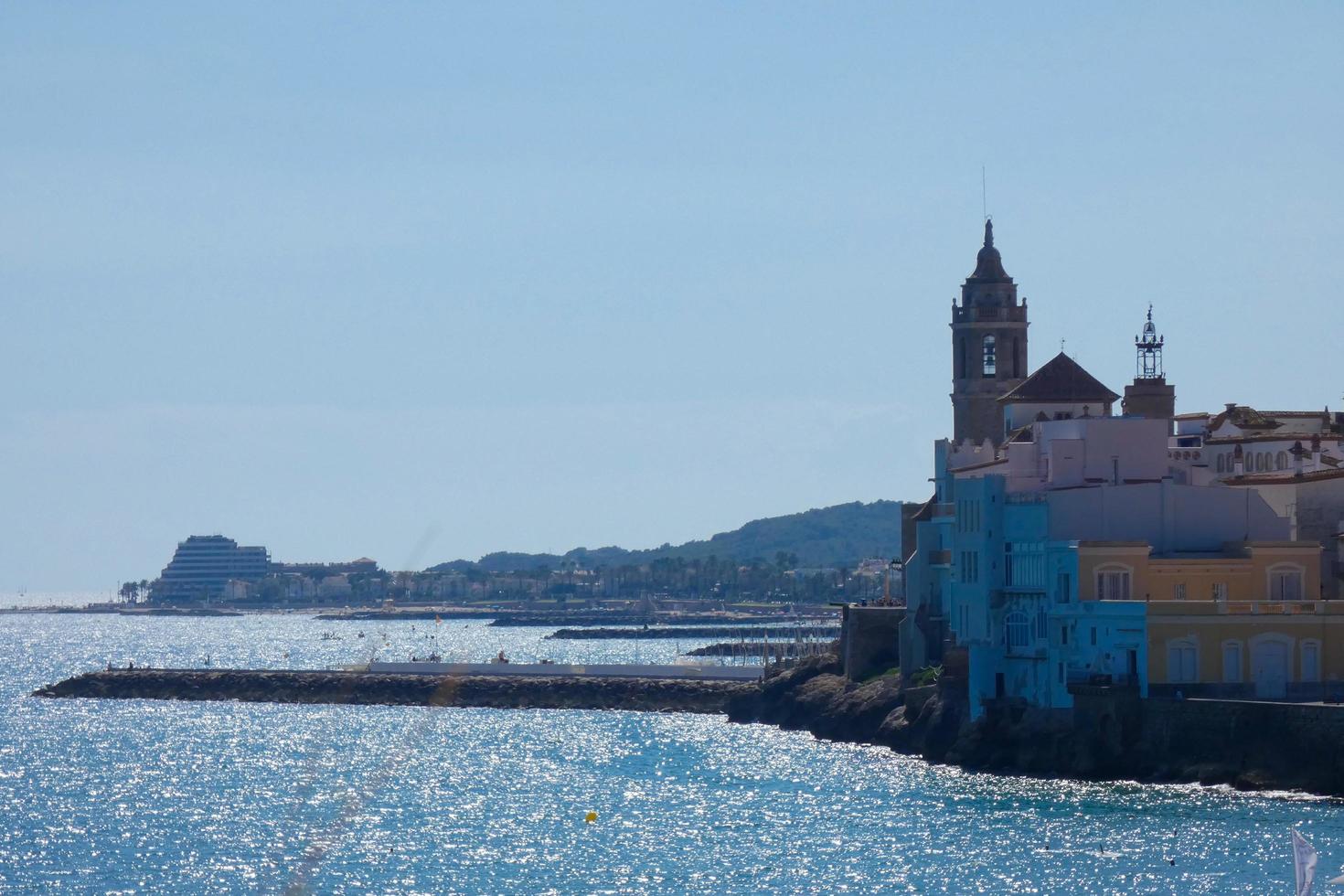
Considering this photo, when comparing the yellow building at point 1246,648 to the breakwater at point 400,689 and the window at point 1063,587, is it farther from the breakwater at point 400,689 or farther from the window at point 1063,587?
the breakwater at point 400,689

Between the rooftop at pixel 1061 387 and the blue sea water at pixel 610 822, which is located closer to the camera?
the blue sea water at pixel 610 822

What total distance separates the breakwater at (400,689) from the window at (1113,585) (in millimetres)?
40743

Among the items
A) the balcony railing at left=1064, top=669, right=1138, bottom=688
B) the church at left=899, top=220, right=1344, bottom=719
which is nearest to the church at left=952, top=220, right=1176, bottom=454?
the church at left=899, top=220, right=1344, bottom=719

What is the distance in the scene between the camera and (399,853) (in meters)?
65.7

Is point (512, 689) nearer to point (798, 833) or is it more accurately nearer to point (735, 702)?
point (735, 702)

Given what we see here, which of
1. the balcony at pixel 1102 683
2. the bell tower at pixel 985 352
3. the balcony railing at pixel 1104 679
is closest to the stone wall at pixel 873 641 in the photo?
the bell tower at pixel 985 352

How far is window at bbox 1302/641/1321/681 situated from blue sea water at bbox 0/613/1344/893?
246 inches

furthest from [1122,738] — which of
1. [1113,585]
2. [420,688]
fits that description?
[420,688]

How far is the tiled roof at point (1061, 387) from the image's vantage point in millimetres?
95938

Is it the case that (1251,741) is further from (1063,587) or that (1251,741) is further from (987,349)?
(987,349)

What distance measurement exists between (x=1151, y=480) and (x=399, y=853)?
2724 cm

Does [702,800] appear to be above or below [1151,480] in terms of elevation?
below

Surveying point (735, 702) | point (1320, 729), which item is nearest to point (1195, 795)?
point (1320, 729)

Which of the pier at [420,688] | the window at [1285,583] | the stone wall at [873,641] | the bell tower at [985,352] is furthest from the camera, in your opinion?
the pier at [420,688]
